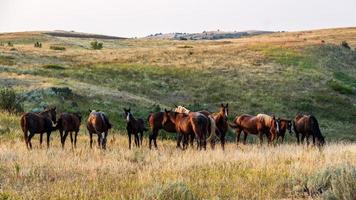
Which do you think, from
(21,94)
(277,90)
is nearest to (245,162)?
(21,94)

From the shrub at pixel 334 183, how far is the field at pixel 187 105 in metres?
0.02

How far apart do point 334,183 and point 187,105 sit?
32.5 meters

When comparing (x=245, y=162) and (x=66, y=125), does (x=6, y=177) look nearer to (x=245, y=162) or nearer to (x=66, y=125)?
(x=245, y=162)

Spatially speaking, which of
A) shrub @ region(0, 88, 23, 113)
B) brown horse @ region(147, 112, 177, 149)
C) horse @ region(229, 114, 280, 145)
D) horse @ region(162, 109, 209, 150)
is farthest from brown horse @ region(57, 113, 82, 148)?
horse @ region(229, 114, 280, 145)

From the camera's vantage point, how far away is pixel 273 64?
6091cm

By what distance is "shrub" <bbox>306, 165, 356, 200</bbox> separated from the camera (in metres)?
8.66

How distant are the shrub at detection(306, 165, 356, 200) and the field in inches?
1.0

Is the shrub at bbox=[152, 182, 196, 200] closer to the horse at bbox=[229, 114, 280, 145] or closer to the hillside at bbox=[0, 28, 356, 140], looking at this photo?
the horse at bbox=[229, 114, 280, 145]

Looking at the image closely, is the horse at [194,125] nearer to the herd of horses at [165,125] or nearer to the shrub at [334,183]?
the herd of horses at [165,125]

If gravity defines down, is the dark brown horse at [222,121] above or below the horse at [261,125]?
above

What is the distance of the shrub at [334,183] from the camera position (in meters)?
8.66

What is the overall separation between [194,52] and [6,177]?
58866 mm

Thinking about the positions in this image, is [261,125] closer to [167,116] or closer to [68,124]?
[167,116]

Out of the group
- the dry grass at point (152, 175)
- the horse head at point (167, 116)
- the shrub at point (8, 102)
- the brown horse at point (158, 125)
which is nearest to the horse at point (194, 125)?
the horse head at point (167, 116)
